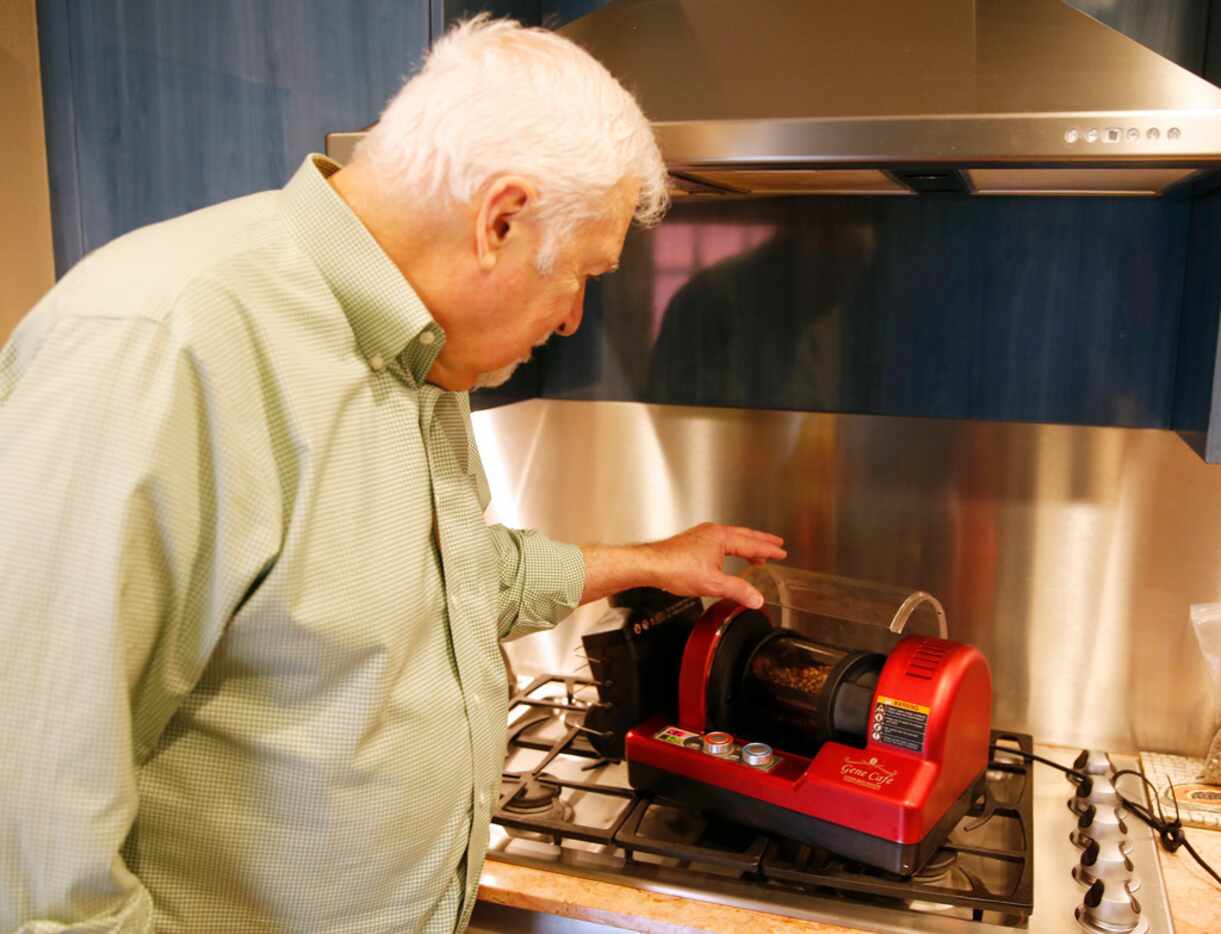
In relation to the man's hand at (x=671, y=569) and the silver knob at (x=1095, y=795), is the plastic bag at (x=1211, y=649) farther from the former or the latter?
the man's hand at (x=671, y=569)

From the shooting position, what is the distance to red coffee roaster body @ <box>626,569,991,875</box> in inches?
48.4

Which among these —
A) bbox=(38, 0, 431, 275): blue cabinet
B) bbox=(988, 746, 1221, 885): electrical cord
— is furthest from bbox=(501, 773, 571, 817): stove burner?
bbox=(38, 0, 431, 275): blue cabinet

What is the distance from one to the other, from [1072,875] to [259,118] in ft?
4.44

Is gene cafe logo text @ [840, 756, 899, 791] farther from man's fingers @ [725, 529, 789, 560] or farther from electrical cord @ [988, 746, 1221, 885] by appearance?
electrical cord @ [988, 746, 1221, 885]

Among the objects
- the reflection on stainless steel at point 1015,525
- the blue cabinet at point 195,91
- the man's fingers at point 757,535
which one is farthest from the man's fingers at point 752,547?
the blue cabinet at point 195,91

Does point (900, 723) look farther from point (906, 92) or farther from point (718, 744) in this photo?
point (906, 92)

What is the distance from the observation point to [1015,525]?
5.28ft

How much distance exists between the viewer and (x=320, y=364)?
2.88ft

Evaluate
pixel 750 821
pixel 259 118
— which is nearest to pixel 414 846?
pixel 750 821

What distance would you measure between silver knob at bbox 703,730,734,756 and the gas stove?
11 cm

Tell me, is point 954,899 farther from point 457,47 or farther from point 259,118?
point 259,118

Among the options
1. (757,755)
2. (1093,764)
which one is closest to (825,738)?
(757,755)

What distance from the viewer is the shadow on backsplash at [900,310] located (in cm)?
153

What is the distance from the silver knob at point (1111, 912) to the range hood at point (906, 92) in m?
0.75
